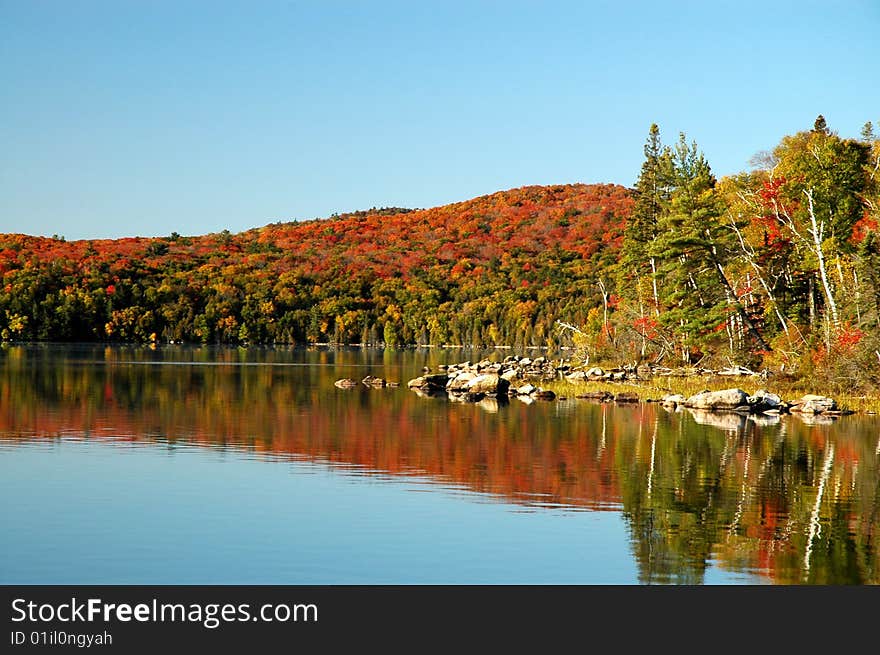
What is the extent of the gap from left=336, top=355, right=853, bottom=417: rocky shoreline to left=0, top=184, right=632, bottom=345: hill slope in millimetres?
62381

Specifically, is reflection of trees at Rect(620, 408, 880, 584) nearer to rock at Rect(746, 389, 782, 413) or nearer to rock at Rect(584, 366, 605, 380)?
rock at Rect(746, 389, 782, 413)

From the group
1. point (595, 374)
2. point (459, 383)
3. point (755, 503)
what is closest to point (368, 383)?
point (459, 383)

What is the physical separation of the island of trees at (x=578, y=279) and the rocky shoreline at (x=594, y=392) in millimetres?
2330

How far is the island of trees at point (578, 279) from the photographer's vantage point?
48.0 m

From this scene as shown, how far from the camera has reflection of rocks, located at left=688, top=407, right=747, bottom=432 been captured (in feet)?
112

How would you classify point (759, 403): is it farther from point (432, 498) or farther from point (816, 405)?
point (432, 498)

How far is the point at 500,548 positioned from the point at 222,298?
151 meters

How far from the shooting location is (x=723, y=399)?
4078 centimetres

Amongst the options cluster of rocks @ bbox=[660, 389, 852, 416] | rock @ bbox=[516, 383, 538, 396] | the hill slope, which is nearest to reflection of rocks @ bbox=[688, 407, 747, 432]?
cluster of rocks @ bbox=[660, 389, 852, 416]

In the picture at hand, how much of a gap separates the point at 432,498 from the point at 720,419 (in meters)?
19.8
